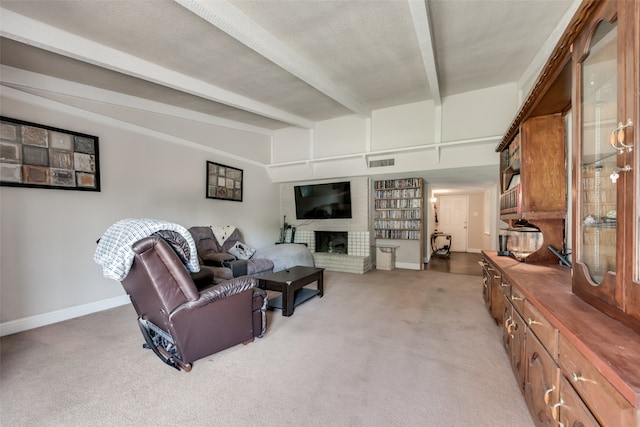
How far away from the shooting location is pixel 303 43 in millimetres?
2789

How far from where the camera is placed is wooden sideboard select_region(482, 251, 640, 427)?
0.69 m

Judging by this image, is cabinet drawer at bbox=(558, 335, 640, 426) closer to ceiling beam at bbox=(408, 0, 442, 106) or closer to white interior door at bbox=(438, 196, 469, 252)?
ceiling beam at bbox=(408, 0, 442, 106)

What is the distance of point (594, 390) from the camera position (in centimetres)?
79

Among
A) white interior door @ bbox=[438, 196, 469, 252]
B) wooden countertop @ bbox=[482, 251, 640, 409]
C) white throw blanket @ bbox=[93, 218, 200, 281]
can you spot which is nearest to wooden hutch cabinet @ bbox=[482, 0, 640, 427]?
wooden countertop @ bbox=[482, 251, 640, 409]

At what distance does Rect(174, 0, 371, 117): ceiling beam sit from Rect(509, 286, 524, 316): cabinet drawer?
9.66 ft

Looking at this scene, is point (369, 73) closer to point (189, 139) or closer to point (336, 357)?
point (189, 139)

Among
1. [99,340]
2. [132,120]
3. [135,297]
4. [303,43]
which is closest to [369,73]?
[303,43]

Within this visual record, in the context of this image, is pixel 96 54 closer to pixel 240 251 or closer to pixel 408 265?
pixel 240 251

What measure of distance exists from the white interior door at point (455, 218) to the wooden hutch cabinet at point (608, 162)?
777 centimetres

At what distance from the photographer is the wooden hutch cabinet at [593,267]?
80 cm

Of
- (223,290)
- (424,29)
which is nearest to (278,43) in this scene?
(424,29)

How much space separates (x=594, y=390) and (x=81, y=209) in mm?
4333

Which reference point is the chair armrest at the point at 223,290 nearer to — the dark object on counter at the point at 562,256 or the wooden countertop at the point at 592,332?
the wooden countertop at the point at 592,332

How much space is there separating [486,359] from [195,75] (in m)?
4.21
